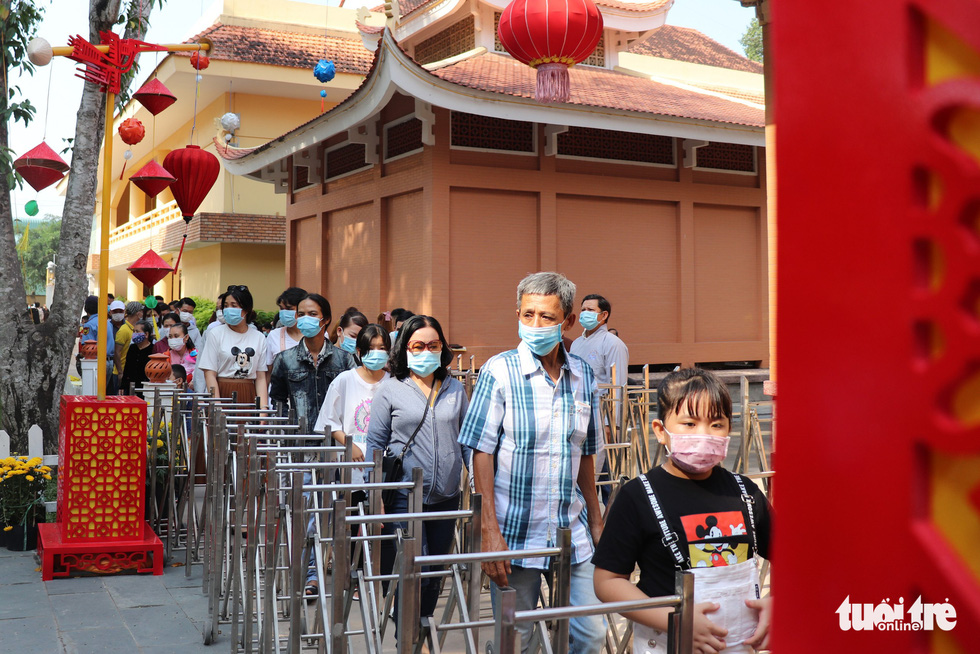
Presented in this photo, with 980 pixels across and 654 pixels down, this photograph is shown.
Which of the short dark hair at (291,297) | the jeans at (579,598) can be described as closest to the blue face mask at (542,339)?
the jeans at (579,598)

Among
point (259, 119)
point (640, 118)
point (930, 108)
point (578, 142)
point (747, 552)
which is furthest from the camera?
point (259, 119)

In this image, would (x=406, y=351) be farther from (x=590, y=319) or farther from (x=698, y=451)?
(x=590, y=319)

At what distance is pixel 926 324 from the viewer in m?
0.54

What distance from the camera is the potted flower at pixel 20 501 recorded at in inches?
256

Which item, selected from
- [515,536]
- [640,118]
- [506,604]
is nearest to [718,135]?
[640,118]

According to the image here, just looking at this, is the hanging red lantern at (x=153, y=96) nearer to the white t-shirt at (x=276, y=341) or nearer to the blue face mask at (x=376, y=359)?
the white t-shirt at (x=276, y=341)

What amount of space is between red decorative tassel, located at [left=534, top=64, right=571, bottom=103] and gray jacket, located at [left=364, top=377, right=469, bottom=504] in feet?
21.8

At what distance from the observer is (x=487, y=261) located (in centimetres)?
1212

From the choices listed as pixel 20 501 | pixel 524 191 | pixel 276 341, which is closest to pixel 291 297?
pixel 276 341

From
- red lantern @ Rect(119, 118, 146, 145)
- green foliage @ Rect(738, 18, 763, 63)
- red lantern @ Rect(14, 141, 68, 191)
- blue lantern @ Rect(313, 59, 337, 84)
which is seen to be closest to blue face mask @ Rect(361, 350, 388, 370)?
red lantern @ Rect(14, 141, 68, 191)

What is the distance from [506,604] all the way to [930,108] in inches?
55.2

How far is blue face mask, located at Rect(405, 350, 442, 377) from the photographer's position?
13.6ft

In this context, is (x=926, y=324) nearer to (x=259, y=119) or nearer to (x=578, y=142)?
(x=578, y=142)

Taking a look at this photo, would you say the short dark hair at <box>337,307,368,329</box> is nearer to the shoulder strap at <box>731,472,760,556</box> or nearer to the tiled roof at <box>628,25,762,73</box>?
the shoulder strap at <box>731,472,760,556</box>
